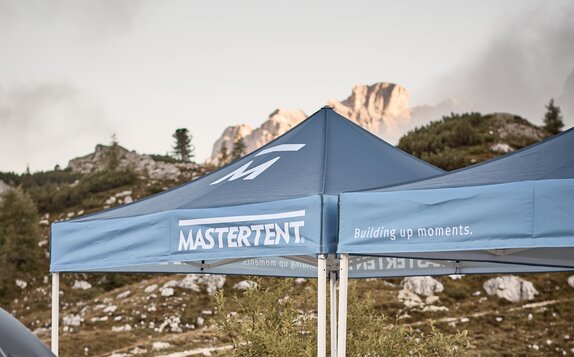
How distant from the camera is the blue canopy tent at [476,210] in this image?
14.4ft

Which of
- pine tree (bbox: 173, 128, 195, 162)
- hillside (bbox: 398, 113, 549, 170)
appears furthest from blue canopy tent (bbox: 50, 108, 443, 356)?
A: pine tree (bbox: 173, 128, 195, 162)

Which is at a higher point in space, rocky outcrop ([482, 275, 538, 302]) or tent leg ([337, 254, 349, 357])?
rocky outcrop ([482, 275, 538, 302])

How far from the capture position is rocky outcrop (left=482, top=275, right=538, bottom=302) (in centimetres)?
3588

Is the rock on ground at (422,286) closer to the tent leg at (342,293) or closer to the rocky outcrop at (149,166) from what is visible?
the tent leg at (342,293)

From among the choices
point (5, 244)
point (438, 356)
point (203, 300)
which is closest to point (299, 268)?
point (438, 356)

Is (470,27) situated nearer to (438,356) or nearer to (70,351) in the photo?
(70,351)

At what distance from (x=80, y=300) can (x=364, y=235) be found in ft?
130

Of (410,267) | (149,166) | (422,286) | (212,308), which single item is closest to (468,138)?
(422,286)

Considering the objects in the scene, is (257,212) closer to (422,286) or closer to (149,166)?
(422,286)

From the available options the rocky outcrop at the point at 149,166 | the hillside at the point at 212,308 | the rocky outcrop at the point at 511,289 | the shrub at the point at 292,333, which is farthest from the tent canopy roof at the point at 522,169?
the rocky outcrop at the point at 149,166

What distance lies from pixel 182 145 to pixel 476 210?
11767 centimetres

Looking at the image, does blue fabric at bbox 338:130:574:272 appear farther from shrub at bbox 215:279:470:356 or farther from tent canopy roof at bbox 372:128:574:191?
shrub at bbox 215:279:470:356

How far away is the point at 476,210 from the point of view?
4.63 m

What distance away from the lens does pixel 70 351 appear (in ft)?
83.3
